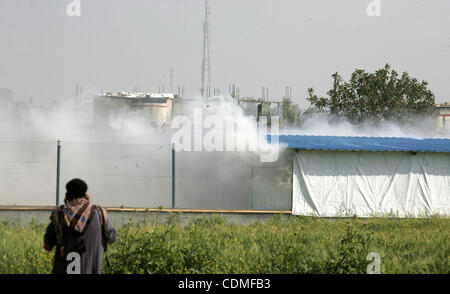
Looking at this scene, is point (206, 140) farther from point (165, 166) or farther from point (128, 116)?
point (128, 116)

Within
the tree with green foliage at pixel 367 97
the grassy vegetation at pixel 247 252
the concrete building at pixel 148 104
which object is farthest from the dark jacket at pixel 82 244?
the concrete building at pixel 148 104

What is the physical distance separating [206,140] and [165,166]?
2190 millimetres

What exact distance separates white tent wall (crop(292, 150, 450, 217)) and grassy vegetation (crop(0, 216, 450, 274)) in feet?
10.6

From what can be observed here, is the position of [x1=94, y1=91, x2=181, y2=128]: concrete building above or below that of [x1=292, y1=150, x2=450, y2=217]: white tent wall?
above

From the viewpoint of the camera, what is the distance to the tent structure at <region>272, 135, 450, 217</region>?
1562cm

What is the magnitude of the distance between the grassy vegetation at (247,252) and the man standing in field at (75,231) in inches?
40.9

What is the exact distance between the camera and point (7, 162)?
18203 millimetres

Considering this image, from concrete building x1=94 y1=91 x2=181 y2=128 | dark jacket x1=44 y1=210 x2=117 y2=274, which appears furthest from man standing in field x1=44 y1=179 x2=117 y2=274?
concrete building x1=94 y1=91 x2=181 y2=128

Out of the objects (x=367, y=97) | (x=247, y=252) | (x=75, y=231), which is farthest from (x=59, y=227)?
(x=367, y=97)

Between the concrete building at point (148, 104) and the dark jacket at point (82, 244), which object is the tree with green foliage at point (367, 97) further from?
the dark jacket at point (82, 244)

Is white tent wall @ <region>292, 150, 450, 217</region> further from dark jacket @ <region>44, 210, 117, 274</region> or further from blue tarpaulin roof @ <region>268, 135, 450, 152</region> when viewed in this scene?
dark jacket @ <region>44, 210, 117, 274</region>

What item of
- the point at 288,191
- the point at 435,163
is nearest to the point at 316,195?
the point at 288,191

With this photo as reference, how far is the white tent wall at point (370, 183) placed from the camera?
615 inches
